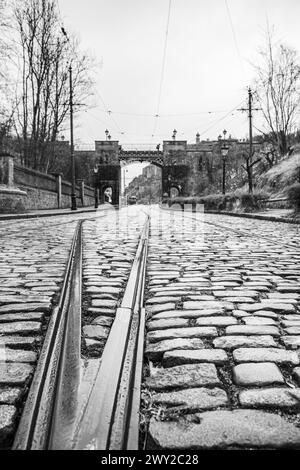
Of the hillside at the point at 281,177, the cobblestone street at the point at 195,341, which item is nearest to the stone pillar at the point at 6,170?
the cobblestone street at the point at 195,341

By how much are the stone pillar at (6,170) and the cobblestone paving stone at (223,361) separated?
15.1 meters

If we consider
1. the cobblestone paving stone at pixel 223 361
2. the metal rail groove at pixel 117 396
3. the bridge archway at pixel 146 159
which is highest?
the bridge archway at pixel 146 159

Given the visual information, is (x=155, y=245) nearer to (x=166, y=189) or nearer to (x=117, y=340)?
(x=117, y=340)

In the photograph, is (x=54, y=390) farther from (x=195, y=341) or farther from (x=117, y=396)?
(x=195, y=341)

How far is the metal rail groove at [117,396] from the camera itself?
4.04 feet

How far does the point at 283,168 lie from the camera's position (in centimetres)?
2750

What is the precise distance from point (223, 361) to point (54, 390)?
84cm

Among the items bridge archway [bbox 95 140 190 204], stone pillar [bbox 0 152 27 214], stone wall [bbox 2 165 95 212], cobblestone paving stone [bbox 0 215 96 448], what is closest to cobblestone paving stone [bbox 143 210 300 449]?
cobblestone paving stone [bbox 0 215 96 448]

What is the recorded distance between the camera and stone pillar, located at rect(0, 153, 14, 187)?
17531 millimetres

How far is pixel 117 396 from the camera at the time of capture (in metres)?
1.50

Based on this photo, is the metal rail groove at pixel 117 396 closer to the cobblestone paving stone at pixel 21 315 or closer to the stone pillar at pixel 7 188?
the cobblestone paving stone at pixel 21 315

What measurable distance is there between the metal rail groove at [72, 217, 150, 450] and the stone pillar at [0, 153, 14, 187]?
16553 millimetres

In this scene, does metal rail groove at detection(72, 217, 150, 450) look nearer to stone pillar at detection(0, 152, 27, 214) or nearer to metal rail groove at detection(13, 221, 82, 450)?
metal rail groove at detection(13, 221, 82, 450)

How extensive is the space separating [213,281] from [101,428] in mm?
2669
